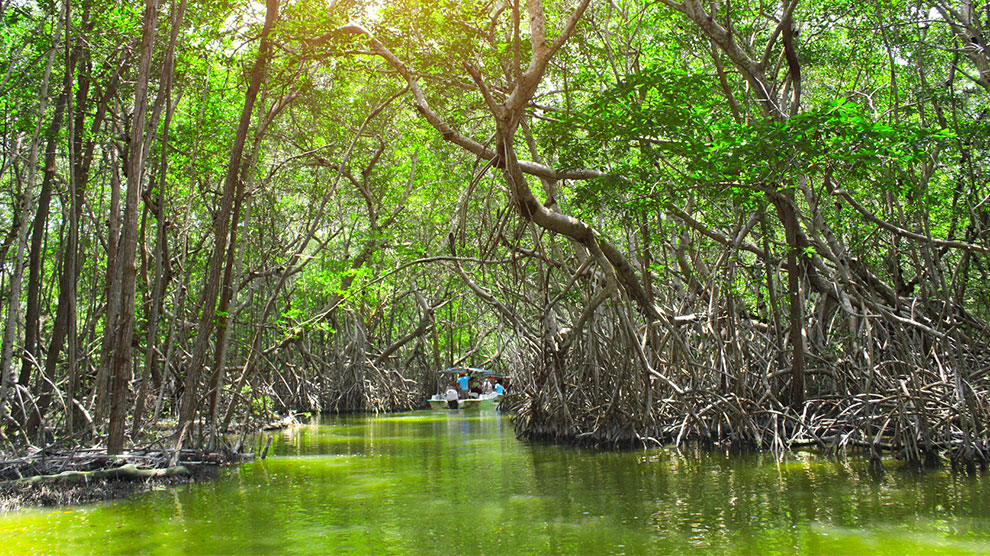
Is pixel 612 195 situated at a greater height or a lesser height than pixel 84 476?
greater

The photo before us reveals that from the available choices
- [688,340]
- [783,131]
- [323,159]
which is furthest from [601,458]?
[323,159]

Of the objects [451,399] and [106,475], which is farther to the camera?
[451,399]

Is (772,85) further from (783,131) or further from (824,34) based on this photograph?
(783,131)

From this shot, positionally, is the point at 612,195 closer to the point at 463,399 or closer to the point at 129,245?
the point at 129,245

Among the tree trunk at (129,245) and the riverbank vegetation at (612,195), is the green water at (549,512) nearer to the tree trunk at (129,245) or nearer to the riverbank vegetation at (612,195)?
the tree trunk at (129,245)

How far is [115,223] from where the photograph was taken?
648cm

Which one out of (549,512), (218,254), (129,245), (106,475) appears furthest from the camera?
(218,254)

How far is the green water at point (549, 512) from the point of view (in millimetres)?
3971

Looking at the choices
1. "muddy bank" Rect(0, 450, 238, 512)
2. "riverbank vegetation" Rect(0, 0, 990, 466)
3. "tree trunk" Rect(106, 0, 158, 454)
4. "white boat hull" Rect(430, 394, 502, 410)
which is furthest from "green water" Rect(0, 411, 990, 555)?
"white boat hull" Rect(430, 394, 502, 410)

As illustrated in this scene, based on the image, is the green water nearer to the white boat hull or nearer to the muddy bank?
the muddy bank

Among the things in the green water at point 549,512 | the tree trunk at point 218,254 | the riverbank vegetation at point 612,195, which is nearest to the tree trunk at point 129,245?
the riverbank vegetation at point 612,195

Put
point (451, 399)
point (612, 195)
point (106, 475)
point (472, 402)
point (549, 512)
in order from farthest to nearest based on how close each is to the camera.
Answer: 1. point (472, 402)
2. point (451, 399)
3. point (612, 195)
4. point (106, 475)
5. point (549, 512)

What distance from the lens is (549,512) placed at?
4848 millimetres

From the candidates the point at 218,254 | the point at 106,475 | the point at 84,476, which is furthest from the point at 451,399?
the point at 84,476
